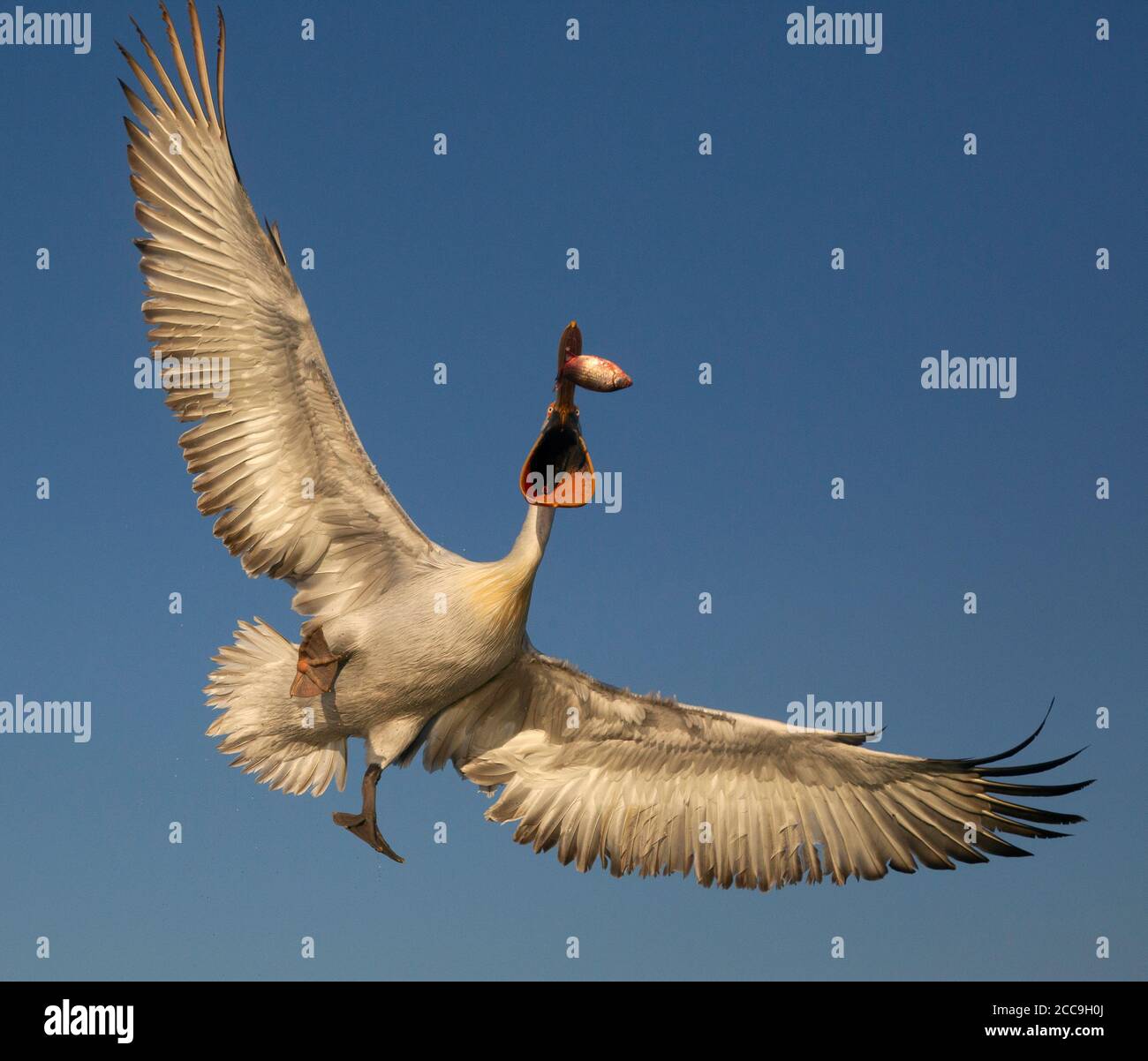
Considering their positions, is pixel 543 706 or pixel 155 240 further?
pixel 543 706

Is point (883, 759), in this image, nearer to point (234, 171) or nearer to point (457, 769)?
point (457, 769)

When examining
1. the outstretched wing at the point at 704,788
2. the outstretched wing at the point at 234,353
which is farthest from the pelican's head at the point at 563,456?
the outstretched wing at the point at 704,788

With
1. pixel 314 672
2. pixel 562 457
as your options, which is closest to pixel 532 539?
pixel 562 457

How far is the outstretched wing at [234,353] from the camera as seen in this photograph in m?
8.90

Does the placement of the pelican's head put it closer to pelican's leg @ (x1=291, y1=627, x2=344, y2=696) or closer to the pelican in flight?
the pelican in flight

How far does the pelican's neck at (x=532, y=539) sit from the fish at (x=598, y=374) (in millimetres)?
895

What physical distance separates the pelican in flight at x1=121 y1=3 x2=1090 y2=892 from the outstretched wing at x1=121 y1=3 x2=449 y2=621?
0.01 m

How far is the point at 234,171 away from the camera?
29.3 feet

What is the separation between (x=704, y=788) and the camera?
9.59m

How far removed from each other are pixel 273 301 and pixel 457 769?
137 inches

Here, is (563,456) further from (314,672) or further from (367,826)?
(367,826)

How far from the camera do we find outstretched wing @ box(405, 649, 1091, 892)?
9.20 meters

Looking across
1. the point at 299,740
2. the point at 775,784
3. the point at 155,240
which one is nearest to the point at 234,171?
the point at 155,240

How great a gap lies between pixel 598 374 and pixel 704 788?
295cm
